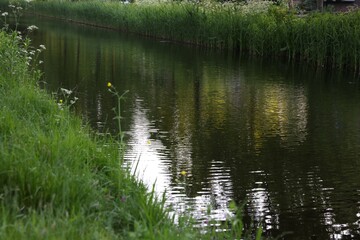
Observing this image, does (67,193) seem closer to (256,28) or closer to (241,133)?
(241,133)

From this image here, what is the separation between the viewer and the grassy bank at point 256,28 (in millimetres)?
18469

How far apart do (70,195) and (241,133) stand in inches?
227

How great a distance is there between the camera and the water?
6246 millimetres

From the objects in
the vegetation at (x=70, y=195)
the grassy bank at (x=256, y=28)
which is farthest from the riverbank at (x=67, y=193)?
the grassy bank at (x=256, y=28)

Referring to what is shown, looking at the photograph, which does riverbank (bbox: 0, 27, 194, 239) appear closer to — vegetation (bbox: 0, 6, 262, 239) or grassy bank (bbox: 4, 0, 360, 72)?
vegetation (bbox: 0, 6, 262, 239)

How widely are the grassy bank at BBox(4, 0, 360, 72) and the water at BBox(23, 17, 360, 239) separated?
0.96 metres

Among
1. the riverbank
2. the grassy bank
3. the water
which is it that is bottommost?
the water

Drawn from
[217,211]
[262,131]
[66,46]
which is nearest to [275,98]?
[262,131]

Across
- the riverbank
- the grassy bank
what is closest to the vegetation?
the riverbank

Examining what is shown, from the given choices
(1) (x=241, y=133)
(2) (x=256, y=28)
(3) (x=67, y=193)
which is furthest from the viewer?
(2) (x=256, y=28)

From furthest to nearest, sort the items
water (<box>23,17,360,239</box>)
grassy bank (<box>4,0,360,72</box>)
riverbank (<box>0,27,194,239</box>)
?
1. grassy bank (<box>4,0,360,72</box>)
2. water (<box>23,17,360,239</box>)
3. riverbank (<box>0,27,194,239</box>)

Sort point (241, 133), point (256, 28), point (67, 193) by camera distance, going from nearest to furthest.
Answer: point (67, 193) < point (241, 133) < point (256, 28)

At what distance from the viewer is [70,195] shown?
161 inches

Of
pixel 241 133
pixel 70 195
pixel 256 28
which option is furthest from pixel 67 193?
pixel 256 28
